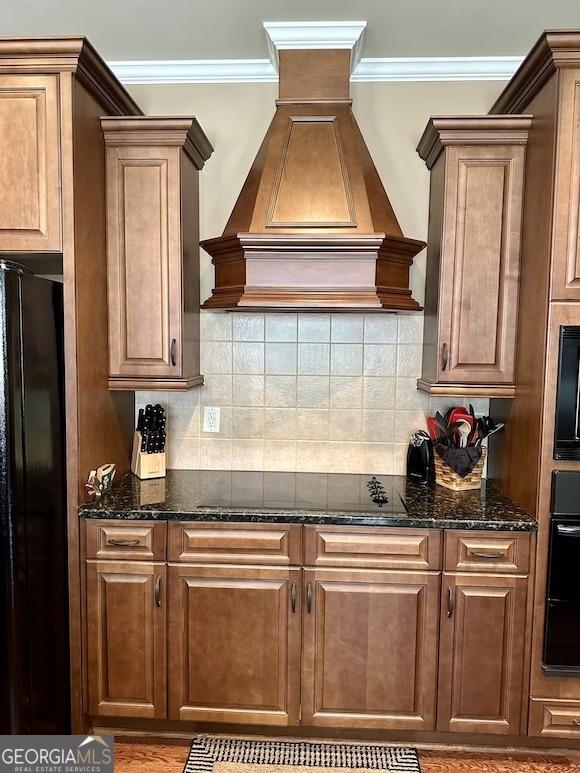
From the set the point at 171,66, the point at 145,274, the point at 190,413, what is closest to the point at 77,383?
the point at 145,274

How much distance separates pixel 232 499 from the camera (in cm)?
225

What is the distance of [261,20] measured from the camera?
226cm

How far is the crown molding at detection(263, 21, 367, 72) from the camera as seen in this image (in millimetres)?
2271

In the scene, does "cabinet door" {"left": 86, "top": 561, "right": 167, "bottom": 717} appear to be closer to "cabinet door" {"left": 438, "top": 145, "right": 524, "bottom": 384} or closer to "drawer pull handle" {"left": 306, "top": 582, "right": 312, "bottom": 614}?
"drawer pull handle" {"left": 306, "top": 582, "right": 312, "bottom": 614}

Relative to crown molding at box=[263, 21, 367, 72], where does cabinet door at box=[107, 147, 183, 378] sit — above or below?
below

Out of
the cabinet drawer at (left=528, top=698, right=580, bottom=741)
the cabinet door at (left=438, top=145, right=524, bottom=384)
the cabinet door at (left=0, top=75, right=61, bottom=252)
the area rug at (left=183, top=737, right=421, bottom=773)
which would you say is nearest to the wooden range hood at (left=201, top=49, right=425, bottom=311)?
the cabinet door at (left=438, top=145, right=524, bottom=384)

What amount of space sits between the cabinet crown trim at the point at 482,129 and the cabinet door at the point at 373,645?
1.74m

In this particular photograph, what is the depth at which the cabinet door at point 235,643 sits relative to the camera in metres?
2.08

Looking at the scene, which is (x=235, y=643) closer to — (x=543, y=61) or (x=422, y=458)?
(x=422, y=458)

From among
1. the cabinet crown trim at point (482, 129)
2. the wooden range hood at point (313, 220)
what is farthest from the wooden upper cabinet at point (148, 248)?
the cabinet crown trim at point (482, 129)

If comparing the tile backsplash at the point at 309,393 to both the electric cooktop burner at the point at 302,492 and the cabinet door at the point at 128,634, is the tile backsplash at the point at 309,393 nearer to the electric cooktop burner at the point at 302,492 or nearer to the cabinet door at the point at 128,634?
the electric cooktop burner at the point at 302,492

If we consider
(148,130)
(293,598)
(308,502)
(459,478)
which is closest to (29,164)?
(148,130)

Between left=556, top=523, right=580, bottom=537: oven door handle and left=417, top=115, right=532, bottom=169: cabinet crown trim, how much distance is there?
5.00 ft

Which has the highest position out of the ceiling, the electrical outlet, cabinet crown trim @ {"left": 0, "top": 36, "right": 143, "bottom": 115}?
the ceiling
